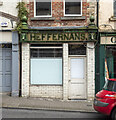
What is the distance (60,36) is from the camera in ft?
36.3

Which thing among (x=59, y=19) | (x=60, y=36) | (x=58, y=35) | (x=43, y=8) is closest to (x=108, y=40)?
(x=60, y=36)

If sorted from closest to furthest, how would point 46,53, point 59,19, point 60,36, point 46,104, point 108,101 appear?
point 108,101 < point 46,104 < point 60,36 < point 59,19 < point 46,53

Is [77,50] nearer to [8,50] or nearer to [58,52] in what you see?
[58,52]

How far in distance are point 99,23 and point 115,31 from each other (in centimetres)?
98

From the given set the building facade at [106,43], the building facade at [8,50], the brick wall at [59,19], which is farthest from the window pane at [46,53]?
the building facade at [106,43]

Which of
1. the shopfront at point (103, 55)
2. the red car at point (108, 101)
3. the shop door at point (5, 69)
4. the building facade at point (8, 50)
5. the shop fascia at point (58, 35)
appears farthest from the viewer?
the shop door at point (5, 69)

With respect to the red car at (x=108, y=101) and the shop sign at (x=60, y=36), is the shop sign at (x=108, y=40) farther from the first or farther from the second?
the red car at (x=108, y=101)

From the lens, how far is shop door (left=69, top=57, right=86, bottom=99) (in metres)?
11.3

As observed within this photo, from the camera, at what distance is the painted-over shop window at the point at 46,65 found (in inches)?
446

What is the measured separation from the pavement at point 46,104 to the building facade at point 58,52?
21.3 inches

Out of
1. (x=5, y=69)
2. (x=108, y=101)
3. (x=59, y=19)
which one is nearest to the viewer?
(x=108, y=101)

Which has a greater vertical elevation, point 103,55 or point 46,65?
point 103,55

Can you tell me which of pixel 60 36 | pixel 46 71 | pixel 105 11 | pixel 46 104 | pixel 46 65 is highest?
pixel 105 11

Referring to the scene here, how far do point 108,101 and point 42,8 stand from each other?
6.72 m
